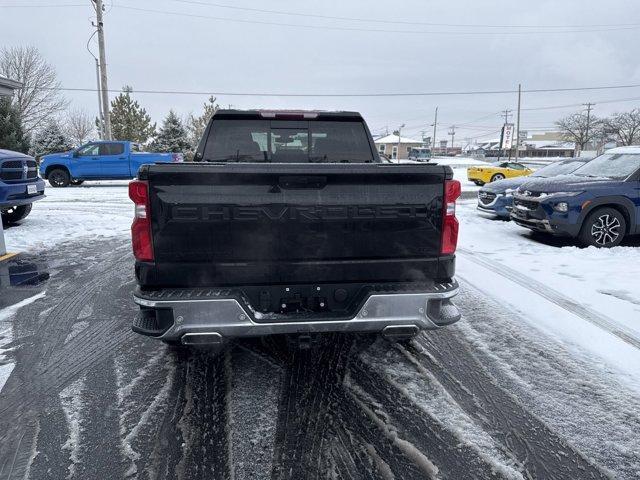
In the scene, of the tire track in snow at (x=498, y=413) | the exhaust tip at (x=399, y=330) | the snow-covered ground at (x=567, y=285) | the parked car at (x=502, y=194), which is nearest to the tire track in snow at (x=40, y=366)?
the exhaust tip at (x=399, y=330)

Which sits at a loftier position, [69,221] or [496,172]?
[496,172]

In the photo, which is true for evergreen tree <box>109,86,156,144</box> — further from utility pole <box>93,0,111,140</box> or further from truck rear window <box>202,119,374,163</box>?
truck rear window <box>202,119,374,163</box>

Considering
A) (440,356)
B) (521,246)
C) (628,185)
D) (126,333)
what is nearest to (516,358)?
(440,356)

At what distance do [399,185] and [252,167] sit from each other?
95 centimetres

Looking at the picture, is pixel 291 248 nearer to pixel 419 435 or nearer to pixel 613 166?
pixel 419 435

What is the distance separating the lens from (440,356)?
3869 mm

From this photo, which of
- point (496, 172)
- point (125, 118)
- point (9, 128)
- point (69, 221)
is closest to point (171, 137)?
point (125, 118)

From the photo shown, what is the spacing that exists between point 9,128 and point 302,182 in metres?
28.2

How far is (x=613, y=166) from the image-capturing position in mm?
8633

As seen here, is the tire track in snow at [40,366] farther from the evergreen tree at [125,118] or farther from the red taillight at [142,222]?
the evergreen tree at [125,118]

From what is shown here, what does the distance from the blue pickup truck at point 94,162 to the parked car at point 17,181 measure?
972 cm

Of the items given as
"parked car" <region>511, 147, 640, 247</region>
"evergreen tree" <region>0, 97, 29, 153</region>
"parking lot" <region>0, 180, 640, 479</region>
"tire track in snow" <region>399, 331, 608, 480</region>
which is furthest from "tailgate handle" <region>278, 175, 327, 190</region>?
"evergreen tree" <region>0, 97, 29, 153</region>

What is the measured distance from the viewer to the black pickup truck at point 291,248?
9.21 ft

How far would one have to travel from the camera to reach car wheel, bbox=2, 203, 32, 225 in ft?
32.3
